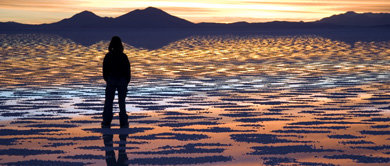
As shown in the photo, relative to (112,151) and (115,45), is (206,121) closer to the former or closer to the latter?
(115,45)

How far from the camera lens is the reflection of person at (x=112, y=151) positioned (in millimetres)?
8836

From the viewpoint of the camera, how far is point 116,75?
12461 mm

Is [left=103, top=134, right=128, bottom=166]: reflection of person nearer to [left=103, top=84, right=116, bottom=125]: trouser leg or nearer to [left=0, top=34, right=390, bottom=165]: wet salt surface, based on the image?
[left=0, top=34, right=390, bottom=165]: wet salt surface

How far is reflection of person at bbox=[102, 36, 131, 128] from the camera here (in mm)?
12281

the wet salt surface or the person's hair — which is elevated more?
the person's hair

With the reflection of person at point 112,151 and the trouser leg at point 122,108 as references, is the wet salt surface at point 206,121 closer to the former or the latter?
the reflection of person at point 112,151

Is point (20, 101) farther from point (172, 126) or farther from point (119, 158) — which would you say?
point (119, 158)

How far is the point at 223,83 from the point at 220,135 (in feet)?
35.0

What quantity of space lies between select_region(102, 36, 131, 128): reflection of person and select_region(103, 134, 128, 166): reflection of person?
1022mm

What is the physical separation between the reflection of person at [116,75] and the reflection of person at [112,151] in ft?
Result: 3.35

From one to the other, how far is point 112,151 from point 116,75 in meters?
→ 3.00

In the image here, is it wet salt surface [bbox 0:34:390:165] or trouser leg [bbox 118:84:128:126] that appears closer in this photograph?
wet salt surface [bbox 0:34:390:165]

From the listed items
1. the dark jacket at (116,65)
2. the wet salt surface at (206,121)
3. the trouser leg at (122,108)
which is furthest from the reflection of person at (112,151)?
the dark jacket at (116,65)

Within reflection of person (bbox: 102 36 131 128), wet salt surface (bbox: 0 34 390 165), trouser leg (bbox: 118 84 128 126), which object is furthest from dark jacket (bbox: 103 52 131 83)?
wet salt surface (bbox: 0 34 390 165)
